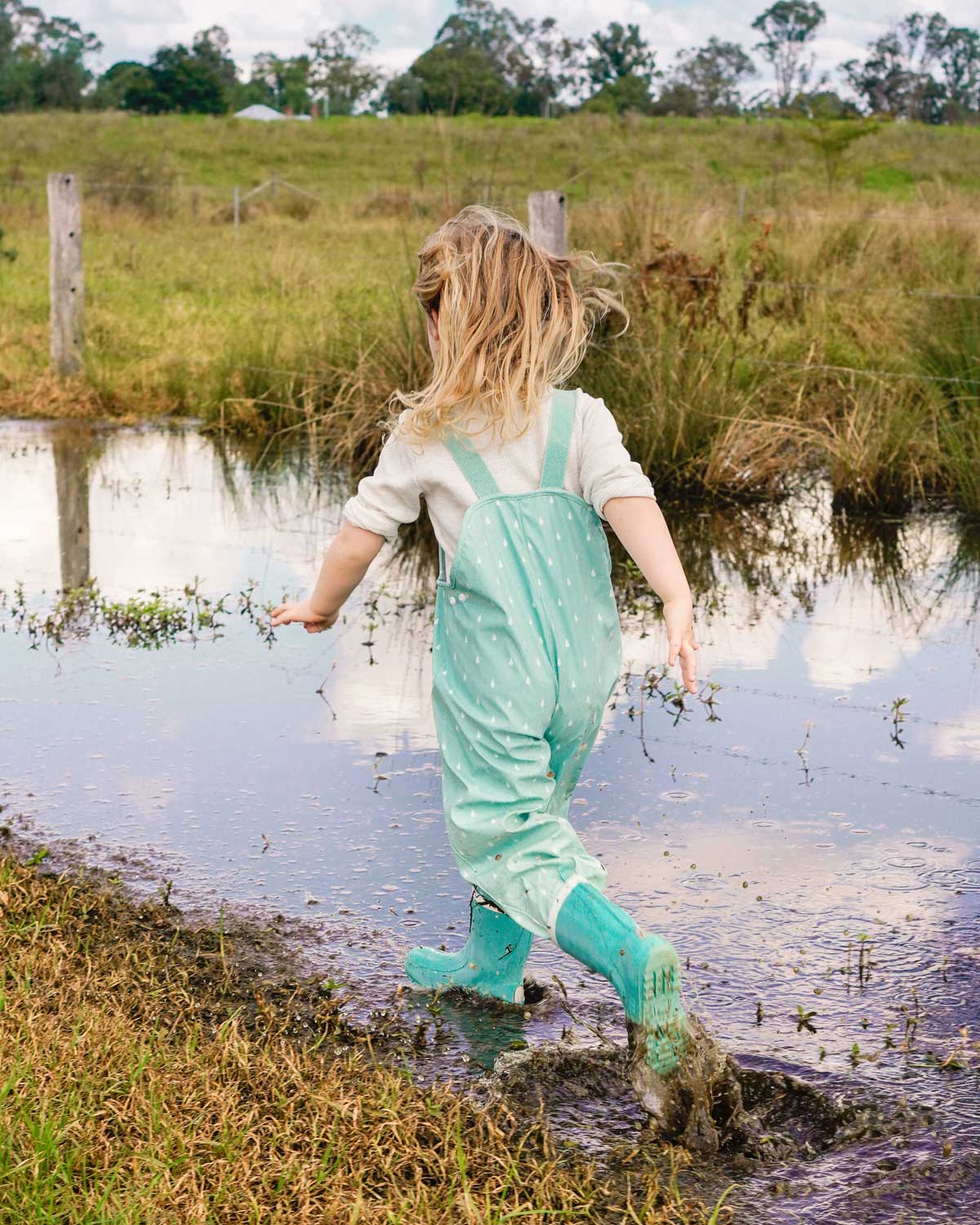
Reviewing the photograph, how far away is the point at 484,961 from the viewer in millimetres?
3189

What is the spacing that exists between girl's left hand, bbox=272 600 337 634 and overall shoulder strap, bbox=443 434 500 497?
434 mm

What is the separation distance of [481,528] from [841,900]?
1.47m

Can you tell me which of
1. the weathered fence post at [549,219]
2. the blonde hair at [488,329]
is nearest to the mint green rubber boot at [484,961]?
the blonde hair at [488,329]

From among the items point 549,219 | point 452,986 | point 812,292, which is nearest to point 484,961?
point 452,986

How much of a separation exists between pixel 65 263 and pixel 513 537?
9.40m

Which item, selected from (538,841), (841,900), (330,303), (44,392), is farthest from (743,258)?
(538,841)

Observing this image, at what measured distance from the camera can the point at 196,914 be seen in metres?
3.62

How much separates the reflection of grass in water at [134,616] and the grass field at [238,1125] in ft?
9.03

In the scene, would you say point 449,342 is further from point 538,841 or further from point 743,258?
point 743,258

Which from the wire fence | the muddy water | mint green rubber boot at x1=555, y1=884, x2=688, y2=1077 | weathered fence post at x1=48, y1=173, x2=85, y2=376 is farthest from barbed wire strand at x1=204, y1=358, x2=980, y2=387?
mint green rubber boot at x1=555, y1=884, x2=688, y2=1077

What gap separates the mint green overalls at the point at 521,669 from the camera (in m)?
2.87

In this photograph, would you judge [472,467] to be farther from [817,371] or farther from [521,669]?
[817,371]

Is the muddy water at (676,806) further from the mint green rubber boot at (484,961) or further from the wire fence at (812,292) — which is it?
the wire fence at (812,292)

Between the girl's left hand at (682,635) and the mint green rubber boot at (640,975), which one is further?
the girl's left hand at (682,635)
